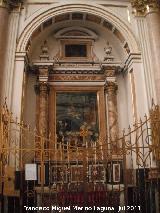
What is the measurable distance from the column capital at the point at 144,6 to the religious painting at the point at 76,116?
2.85 metres

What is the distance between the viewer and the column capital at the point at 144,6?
9844mm

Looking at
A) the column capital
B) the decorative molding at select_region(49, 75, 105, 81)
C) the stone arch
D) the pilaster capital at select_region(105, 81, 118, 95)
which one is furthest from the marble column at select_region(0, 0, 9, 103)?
the column capital

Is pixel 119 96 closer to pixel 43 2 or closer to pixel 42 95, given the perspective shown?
pixel 42 95

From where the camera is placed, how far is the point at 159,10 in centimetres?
983

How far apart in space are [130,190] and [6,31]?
218 inches

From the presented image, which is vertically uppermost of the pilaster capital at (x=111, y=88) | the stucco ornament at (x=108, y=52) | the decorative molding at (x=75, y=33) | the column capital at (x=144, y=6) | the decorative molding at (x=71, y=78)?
the column capital at (x=144, y=6)

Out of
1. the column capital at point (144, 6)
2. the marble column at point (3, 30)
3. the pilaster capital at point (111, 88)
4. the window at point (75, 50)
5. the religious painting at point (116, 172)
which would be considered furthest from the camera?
the window at point (75, 50)

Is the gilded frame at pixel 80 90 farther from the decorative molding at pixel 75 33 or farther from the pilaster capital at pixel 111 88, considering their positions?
the decorative molding at pixel 75 33

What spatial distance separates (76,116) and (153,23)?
11.7 feet

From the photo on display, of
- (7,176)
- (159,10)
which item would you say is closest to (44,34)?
(159,10)

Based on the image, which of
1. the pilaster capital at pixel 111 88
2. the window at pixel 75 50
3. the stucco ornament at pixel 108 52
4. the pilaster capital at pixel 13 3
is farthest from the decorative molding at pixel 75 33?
the pilaster capital at pixel 111 88

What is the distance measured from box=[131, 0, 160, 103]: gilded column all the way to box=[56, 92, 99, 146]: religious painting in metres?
2.15

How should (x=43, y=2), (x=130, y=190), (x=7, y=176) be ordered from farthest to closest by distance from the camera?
(x=43, y=2)
(x=130, y=190)
(x=7, y=176)

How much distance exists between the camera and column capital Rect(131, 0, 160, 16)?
9844mm
